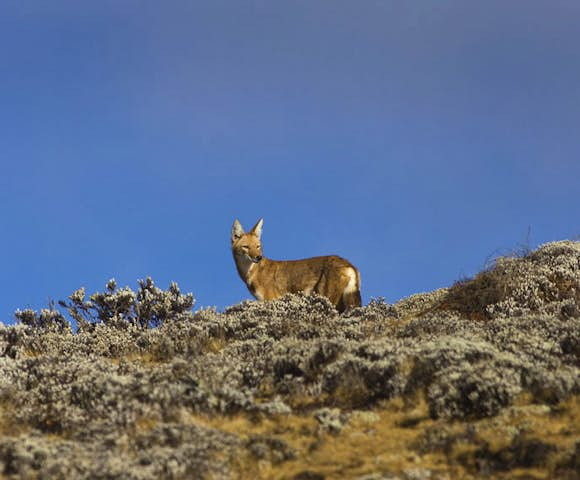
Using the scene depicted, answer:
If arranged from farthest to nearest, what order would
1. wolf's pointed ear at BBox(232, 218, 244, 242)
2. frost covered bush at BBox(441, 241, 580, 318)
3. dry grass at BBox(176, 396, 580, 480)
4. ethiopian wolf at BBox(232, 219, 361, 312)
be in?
wolf's pointed ear at BBox(232, 218, 244, 242) < ethiopian wolf at BBox(232, 219, 361, 312) < frost covered bush at BBox(441, 241, 580, 318) < dry grass at BBox(176, 396, 580, 480)

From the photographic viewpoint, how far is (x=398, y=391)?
10453mm

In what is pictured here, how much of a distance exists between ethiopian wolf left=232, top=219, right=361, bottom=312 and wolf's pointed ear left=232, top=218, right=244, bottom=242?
0.49 feet

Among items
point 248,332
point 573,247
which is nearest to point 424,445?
point 248,332

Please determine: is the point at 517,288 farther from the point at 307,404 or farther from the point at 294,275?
the point at 307,404

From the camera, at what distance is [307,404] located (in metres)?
10.5

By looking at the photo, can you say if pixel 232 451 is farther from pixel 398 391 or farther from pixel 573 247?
pixel 573 247

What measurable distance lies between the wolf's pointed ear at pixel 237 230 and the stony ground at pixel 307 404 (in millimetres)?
5932

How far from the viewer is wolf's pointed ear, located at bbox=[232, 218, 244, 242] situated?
2147 cm

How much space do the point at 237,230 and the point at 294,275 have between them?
8.41 feet

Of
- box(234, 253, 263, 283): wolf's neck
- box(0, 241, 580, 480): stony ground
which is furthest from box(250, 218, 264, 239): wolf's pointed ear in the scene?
box(0, 241, 580, 480): stony ground

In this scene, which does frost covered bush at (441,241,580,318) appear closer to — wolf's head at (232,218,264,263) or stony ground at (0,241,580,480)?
stony ground at (0,241,580,480)

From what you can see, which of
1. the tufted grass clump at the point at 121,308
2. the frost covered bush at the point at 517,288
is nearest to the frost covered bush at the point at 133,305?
the tufted grass clump at the point at 121,308

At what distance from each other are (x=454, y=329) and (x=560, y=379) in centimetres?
428

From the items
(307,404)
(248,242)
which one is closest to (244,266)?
(248,242)
